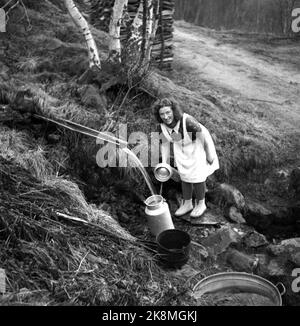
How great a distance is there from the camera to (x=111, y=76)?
7.00 meters

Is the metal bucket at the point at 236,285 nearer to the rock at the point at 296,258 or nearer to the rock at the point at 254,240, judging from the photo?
the rock at the point at 296,258

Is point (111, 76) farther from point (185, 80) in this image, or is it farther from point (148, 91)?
point (185, 80)

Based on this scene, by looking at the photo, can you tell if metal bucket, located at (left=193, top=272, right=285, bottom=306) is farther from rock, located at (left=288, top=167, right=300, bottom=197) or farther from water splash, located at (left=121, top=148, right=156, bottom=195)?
rock, located at (left=288, top=167, right=300, bottom=197)

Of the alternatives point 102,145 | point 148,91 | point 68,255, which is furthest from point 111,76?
point 68,255

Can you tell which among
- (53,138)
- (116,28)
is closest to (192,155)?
(53,138)

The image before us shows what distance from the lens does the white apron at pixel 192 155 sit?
551 cm

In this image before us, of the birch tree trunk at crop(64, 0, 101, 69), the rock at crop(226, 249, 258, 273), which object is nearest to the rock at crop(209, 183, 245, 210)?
the rock at crop(226, 249, 258, 273)

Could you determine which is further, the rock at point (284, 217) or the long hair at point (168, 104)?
the rock at point (284, 217)

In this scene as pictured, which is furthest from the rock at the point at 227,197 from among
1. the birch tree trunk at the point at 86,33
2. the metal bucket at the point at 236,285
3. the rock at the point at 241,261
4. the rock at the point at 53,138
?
the birch tree trunk at the point at 86,33

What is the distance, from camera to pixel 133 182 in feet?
19.4

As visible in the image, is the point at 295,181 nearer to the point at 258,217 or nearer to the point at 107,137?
the point at 258,217

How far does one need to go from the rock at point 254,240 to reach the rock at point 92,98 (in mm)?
2560
